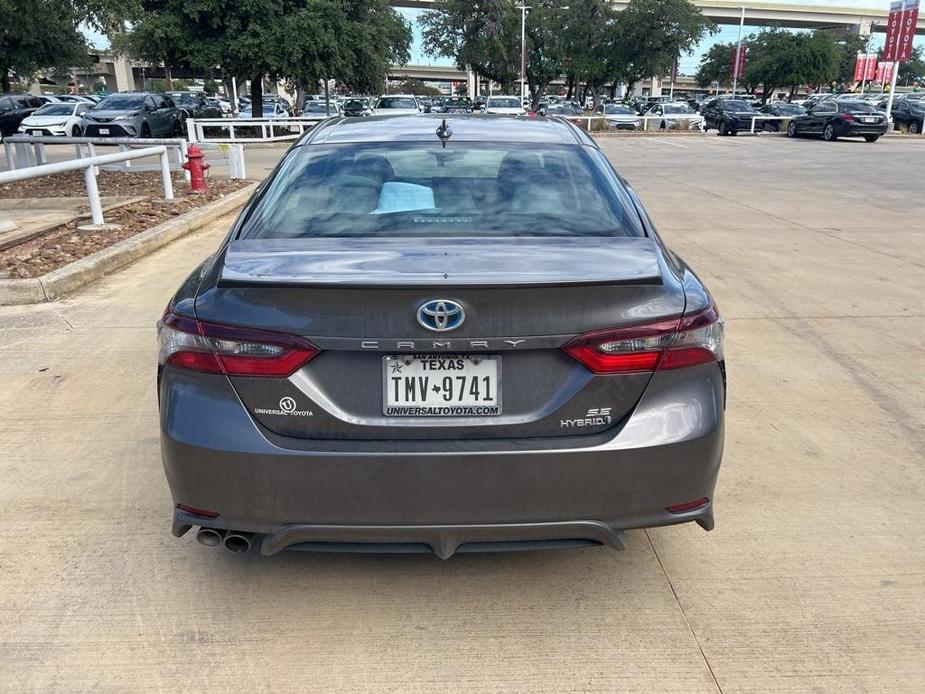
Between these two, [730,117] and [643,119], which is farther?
[643,119]

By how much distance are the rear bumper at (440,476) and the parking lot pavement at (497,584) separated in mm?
418

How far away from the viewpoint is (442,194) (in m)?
3.19

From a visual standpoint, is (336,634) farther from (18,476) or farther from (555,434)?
(18,476)

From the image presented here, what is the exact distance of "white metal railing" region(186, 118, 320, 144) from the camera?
2333 cm

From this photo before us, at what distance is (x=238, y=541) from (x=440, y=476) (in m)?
0.77

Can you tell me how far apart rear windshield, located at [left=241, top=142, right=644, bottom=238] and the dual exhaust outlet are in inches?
42.5

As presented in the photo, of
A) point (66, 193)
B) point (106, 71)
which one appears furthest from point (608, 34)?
point (106, 71)

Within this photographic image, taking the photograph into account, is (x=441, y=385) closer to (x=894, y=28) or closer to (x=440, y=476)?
(x=440, y=476)

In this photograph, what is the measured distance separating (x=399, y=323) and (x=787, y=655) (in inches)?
67.2

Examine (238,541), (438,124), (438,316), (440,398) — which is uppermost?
(438,124)

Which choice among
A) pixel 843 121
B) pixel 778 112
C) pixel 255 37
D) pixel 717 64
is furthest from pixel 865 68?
pixel 255 37

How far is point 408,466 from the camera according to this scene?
93.9 inches

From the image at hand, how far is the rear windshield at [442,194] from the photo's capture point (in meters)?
2.96

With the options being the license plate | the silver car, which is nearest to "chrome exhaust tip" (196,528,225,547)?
the license plate
